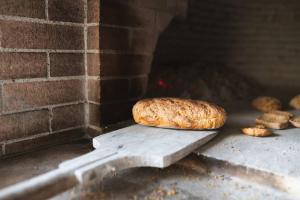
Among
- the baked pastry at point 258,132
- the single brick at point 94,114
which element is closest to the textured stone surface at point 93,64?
the single brick at point 94,114

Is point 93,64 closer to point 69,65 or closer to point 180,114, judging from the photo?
point 69,65

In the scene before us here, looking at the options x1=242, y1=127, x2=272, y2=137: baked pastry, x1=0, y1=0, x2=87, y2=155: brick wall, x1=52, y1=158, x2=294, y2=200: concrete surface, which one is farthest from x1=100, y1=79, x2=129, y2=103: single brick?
x1=242, y1=127, x2=272, y2=137: baked pastry

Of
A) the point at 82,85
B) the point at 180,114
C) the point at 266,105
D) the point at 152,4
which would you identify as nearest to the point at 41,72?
the point at 82,85

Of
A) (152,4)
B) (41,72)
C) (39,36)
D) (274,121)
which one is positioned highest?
(152,4)

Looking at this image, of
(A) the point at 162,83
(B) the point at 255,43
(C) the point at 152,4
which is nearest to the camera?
(C) the point at 152,4

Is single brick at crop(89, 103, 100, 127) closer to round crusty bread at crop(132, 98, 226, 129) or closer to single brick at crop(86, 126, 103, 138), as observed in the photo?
single brick at crop(86, 126, 103, 138)

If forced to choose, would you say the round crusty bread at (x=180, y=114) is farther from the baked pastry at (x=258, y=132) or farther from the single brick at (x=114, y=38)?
the single brick at (x=114, y=38)
